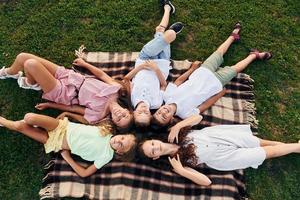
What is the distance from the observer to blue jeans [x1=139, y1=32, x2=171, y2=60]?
18.6 ft

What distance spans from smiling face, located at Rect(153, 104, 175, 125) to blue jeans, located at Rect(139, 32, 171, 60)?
2.71 ft

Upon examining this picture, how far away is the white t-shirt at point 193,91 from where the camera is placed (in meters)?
5.53

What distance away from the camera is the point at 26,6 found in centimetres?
640

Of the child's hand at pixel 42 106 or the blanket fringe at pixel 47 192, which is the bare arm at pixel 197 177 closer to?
the blanket fringe at pixel 47 192

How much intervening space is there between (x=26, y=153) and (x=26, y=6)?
7.43 ft

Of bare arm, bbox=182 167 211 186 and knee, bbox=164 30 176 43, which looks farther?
knee, bbox=164 30 176 43

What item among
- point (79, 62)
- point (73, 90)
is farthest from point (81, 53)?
point (73, 90)

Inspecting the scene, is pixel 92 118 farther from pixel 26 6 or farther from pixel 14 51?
pixel 26 6

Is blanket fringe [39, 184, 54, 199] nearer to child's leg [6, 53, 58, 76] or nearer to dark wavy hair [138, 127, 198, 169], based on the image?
dark wavy hair [138, 127, 198, 169]

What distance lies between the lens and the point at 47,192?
17.2ft

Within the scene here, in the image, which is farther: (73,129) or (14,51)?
(14,51)

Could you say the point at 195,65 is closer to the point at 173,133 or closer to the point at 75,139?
the point at 173,133

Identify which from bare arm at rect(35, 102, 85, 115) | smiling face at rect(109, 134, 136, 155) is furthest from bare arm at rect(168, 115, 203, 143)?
bare arm at rect(35, 102, 85, 115)

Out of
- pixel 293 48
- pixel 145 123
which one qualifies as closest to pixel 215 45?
pixel 293 48
